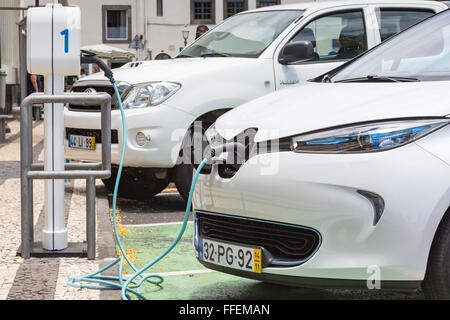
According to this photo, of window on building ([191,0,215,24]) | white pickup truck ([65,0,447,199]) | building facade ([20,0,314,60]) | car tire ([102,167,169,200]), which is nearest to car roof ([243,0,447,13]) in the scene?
white pickup truck ([65,0,447,199])

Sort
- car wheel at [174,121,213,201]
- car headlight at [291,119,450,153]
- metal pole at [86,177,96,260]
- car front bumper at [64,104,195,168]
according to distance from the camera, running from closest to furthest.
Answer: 1. car headlight at [291,119,450,153]
2. metal pole at [86,177,96,260]
3. car front bumper at [64,104,195,168]
4. car wheel at [174,121,213,201]

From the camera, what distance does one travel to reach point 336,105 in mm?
3711

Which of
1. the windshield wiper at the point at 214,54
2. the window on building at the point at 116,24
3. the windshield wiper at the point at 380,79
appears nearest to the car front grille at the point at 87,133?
the windshield wiper at the point at 214,54

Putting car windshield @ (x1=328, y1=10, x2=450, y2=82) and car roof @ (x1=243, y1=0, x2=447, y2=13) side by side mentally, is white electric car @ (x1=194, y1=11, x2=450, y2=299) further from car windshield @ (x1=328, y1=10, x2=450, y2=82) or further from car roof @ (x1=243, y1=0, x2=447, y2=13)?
car roof @ (x1=243, y1=0, x2=447, y2=13)

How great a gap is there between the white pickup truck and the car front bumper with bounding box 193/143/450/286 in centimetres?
313

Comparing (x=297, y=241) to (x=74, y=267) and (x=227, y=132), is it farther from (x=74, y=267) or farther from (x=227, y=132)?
(x=74, y=267)

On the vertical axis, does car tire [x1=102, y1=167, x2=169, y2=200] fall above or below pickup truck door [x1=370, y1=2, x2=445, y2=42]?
below

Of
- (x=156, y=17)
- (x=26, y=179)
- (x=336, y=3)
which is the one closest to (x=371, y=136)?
(x=26, y=179)

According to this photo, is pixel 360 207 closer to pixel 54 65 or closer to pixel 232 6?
pixel 54 65

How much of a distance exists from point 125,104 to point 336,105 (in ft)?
11.8

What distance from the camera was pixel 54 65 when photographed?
496cm

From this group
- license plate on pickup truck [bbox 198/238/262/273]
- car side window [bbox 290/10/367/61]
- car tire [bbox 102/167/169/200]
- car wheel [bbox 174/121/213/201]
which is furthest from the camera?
car tire [bbox 102/167/169/200]

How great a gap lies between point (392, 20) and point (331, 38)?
2.25 feet

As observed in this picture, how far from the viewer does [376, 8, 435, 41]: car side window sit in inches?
308
